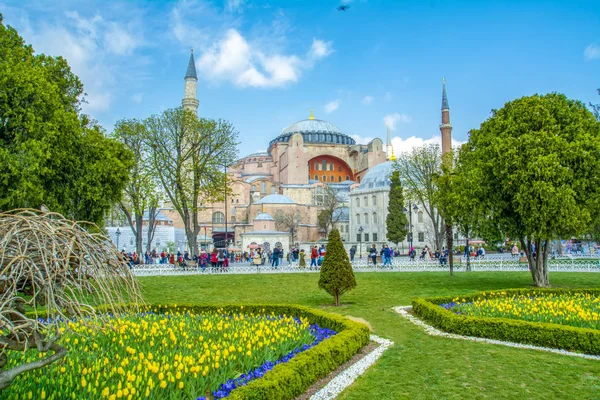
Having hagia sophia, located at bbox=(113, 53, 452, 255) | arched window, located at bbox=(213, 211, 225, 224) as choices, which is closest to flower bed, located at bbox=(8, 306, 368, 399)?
hagia sophia, located at bbox=(113, 53, 452, 255)

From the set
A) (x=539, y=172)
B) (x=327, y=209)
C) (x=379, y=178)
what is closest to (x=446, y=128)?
(x=379, y=178)

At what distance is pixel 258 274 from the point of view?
22.6m

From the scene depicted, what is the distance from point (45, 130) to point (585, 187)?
15.9 meters

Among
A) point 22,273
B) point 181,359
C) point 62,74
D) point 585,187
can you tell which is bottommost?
point 181,359

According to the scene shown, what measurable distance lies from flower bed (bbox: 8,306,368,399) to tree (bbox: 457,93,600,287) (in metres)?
8.48

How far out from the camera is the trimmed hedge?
758 centimetres

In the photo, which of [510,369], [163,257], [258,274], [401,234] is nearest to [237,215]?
[401,234]

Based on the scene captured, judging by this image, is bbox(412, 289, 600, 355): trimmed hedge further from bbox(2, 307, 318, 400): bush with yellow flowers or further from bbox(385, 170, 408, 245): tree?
bbox(385, 170, 408, 245): tree

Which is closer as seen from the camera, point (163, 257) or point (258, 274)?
point (258, 274)

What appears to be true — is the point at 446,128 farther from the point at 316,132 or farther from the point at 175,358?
the point at 175,358

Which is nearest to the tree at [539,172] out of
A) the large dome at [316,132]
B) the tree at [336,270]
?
the tree at [336,270]

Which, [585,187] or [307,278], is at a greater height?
[585,187]

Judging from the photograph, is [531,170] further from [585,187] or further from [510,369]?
[510,369]

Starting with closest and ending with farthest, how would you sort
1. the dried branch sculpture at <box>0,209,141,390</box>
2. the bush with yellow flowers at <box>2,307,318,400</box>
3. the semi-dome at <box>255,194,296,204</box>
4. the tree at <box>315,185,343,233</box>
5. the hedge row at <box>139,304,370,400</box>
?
the dried branch sculpture at <box>0,209,141,390</box>
the bush with yellow flowers at <box>2,307,318,400</box>
the hedge row at <box>139,304,370,400</box>
the tree at <box>315,185,343,233</box>
the semi-dome at <box>255,194,296,204</box>
